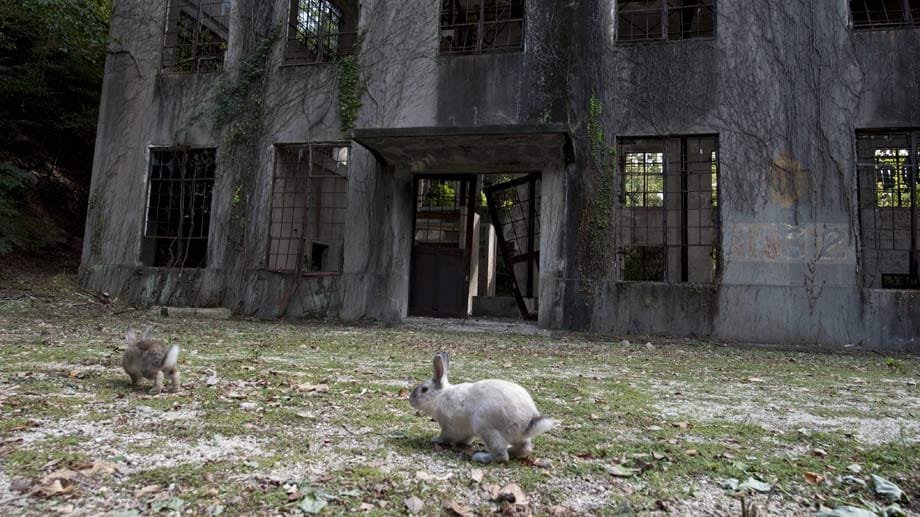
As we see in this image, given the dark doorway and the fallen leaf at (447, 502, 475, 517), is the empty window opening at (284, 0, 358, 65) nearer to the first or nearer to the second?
the dark doorway

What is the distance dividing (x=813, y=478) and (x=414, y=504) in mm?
1881

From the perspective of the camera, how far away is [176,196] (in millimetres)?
13023

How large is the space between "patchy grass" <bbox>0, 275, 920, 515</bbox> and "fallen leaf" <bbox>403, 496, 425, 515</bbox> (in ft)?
0.15

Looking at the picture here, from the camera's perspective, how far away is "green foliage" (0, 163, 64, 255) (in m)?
12.2

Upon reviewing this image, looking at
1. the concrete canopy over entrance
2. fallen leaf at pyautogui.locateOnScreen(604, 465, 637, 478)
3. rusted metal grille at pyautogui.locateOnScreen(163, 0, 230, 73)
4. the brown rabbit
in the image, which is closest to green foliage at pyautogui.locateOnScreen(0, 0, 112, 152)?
rusted metal grille at pyautogui.locateOnScreen(163, 0, 230, 73)

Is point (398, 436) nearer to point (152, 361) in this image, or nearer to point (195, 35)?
point (152, 361)

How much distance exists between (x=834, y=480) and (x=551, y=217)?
27.8 ft

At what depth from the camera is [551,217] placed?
Answer: 1091cm

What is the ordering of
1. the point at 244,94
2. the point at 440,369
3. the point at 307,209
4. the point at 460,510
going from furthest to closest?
the point at 244,94
the point at 307,209
the point at 440,369
the point at 460,510

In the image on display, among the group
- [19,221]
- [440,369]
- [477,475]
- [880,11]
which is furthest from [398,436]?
[19,221]

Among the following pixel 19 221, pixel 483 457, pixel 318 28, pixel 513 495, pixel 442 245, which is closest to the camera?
pixel 513 495

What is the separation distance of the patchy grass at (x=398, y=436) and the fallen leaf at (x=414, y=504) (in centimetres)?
4

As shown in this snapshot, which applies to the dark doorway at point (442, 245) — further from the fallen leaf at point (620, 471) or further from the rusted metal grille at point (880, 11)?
the fallen leaf at point (620, 471)

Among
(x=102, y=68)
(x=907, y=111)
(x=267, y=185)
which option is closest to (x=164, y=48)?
(x=102, y=68)
